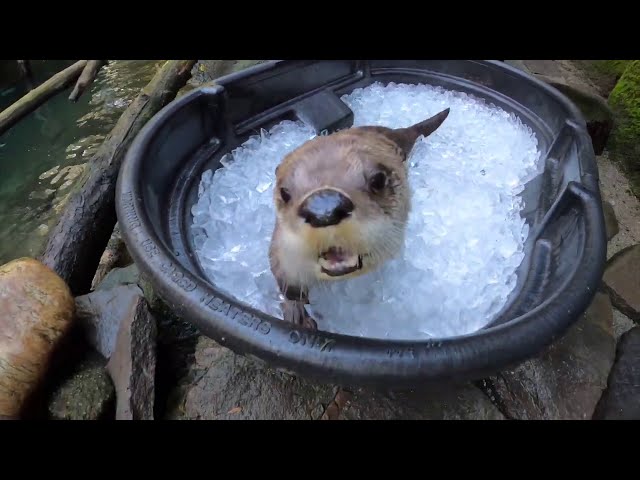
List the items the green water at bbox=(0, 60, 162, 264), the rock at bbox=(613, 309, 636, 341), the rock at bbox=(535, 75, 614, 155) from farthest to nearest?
the green water at bbox=(0, 60, 162, 264), the rock at bbox=(535, 75, 614, 155), the rock at bbox=(613, 309, 636, 341)

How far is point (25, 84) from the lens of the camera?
18.1 feet

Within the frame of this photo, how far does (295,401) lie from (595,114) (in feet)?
7.89

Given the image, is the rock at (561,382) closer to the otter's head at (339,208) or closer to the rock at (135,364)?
the otter's head at (339,208)

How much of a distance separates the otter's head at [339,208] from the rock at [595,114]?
5.49 feet

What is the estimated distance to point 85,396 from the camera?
1639mm

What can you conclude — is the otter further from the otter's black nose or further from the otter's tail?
the otter's tail

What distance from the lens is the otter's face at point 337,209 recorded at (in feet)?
4.30

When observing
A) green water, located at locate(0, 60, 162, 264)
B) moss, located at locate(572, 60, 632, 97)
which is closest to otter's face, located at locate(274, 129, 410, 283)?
moss, located at locate(572, 60, 632, 97)

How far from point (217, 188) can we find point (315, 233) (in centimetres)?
121

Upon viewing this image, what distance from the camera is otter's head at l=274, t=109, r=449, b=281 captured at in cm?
131

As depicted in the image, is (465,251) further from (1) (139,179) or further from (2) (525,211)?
(1) (139,179)

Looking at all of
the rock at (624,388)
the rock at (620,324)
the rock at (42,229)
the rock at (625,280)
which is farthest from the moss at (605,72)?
the rock at (42,229)

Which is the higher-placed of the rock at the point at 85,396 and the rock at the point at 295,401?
the rock at the point at 85,396

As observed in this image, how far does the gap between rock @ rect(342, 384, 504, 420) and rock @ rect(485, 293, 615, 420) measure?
0.07 m
